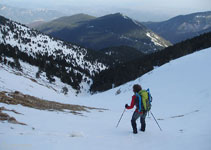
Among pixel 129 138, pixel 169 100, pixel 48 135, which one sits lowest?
pixel 169 100

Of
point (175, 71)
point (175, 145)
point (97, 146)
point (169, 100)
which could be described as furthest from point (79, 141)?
point (175, 71)

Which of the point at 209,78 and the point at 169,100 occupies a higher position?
the point at 209,78

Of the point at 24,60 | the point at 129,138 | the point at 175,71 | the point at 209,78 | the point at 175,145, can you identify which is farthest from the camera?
the point at 24,60

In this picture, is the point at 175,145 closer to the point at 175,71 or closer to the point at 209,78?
the point at 209,78

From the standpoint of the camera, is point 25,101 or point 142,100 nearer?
point 142,100

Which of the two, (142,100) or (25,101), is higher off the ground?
(142,100)

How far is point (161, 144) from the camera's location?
330 inches

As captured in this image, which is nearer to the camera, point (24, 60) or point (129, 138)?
point (129, 138)

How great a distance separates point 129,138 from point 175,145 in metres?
2.04

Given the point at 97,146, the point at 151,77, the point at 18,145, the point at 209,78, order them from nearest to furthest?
1. the point at 18,145
2. the point at 97,146
3. the point at 209,78
4. the point at 151,77

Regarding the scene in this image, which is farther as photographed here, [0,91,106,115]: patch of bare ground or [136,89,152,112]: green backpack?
[0,91,106,115]: patch of bare ground

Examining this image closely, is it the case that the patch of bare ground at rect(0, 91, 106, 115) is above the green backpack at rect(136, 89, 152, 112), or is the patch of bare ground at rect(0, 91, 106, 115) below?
below

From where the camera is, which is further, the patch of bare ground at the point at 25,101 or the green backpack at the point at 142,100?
the patch of bare ground at the point at 25,101

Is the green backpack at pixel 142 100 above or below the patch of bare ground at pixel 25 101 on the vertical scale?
above
